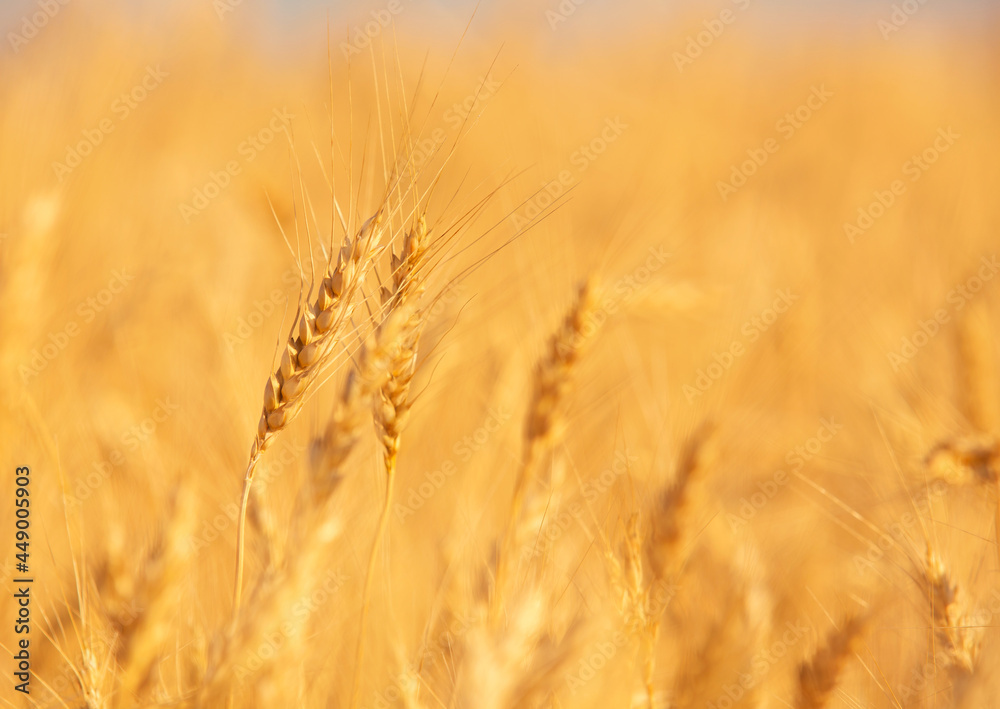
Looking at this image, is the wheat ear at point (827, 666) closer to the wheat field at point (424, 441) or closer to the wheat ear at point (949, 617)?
the wheat field at point (424, 441)

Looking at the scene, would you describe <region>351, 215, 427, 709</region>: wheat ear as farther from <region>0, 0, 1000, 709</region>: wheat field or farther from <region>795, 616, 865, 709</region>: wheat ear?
<region>795, 616, 865, 709</region>: wheat ear

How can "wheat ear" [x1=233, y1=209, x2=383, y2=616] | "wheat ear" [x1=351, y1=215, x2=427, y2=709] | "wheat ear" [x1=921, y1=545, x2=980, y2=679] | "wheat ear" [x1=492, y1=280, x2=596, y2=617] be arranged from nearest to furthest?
"wheat ear" [x1=233, y1=209, x2=383, y2=616]
"wheat ear" [x1=351, y1=215, x2=427, y2=709]
"wheat ear" [x1=921, y1=545, x2=980, y2=679]
"wheat ear" [x1=492, y1=280, x2=596, y2=617]

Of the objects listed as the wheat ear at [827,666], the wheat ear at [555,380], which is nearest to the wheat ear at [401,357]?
the wheat ear at [555,380]

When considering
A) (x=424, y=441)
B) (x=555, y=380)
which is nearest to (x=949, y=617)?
(x=555, y=380)

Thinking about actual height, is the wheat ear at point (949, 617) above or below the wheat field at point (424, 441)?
below

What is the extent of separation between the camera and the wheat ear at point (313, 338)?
0.95 m

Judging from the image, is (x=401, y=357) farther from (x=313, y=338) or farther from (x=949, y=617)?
(x=949, y=617)

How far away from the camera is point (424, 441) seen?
2340 millimetres

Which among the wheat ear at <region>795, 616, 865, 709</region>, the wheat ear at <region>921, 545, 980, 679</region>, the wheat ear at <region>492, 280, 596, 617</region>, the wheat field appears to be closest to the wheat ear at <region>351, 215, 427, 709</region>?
the wheat field

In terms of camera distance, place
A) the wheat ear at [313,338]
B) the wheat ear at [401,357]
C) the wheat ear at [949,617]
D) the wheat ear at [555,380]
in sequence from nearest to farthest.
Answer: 1. the wheat ear at [313,338]
2. the wheat ear at [401,357]
3. the wheat ear at [949,617]
4. the wheat ear at [555,380]

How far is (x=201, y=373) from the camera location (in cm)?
205

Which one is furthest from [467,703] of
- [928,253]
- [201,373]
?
[928,253]

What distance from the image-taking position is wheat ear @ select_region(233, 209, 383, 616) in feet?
3.13

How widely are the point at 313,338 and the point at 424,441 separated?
4.55 feet
